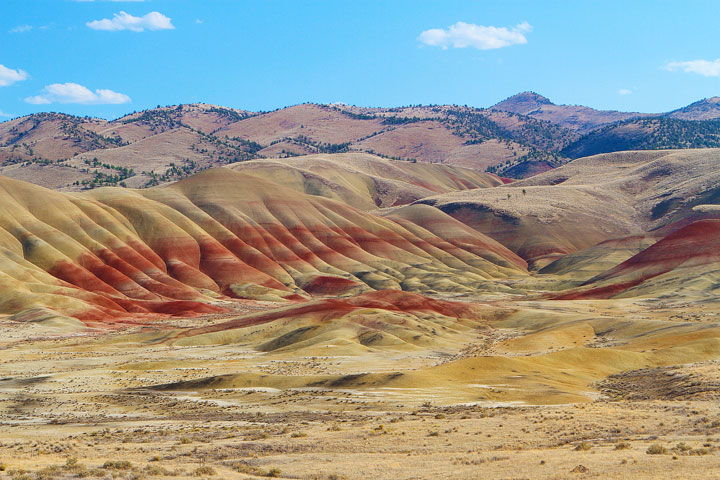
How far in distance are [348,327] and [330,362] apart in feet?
68.9

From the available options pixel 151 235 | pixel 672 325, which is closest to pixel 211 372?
pixel 672 325

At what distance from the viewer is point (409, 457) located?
1224 inches

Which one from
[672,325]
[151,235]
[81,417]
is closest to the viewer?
[81,417]

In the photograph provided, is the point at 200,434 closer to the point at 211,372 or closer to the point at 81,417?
the point at 81,417

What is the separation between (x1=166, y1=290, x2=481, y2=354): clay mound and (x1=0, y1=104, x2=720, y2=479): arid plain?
0.45 m

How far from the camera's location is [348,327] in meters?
94.8

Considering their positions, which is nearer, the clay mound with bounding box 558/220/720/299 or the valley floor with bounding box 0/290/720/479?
the valley floor with bounding box 0/290/720/479

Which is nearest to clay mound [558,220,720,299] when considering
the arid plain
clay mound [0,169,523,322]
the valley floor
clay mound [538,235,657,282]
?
the arid plain

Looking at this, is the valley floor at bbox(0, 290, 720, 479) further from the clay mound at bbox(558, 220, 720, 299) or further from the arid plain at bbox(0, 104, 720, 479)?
the clay mound at bbox(558, 220, 720, 299)

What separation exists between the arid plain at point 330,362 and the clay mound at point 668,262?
2.08 ft

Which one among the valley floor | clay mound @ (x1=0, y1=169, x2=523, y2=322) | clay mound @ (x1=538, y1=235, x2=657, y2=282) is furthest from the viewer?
clay mound @ (x1=538, y1=235, x2=657, y2=282)

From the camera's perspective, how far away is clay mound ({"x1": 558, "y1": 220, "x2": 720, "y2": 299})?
142 meters

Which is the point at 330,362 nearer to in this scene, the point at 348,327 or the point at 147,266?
the point at 348,327

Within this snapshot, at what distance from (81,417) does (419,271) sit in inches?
5701
